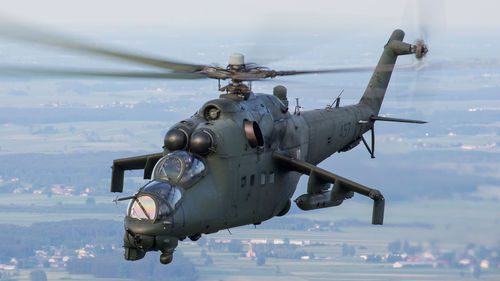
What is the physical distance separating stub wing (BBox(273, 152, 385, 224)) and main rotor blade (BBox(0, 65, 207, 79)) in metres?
3.52

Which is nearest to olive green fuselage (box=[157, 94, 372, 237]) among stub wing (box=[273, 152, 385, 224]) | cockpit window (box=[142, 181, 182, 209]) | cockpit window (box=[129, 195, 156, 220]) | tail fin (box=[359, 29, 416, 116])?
cockpit window (box=[142, 181, 182, 209])

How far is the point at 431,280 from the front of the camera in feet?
229

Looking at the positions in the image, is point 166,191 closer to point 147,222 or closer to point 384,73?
point 147,222

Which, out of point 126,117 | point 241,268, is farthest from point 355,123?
point 126,117

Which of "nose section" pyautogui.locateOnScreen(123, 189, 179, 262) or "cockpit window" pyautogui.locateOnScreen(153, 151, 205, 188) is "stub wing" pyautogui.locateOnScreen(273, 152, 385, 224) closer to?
"cockpit window" pyautogui.locateOnScreen(153, 151, 205, 188)

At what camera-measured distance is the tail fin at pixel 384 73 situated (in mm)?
35906

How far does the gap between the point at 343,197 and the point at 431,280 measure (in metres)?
43.0

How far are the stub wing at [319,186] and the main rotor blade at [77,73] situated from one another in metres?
3.52

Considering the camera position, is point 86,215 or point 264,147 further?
point 86,215

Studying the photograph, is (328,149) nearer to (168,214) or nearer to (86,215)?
(168,214)

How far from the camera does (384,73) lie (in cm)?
3691

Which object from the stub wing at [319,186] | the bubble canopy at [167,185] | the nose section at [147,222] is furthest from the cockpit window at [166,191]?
the stub wing at [319,186]

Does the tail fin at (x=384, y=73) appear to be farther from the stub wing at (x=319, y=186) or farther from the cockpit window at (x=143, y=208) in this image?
the cockpit window at (x=143, y=208)

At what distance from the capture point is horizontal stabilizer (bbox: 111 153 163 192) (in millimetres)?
29250
